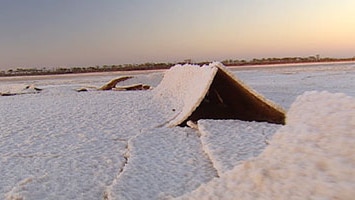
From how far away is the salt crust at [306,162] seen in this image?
3.60ft

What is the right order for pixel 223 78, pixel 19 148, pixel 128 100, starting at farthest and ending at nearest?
pixel 128 100 → pixel 223 78 → pixel 19 148

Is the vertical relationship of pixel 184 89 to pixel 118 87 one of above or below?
above

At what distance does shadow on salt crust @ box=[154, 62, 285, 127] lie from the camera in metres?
3.36

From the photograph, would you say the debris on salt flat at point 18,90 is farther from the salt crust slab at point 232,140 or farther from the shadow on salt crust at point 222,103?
the salt crust slab at point 232,140

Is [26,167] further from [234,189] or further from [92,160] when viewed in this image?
[234,189]

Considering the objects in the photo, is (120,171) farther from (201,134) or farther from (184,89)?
(184,89)

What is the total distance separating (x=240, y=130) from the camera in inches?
114

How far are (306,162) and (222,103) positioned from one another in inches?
108

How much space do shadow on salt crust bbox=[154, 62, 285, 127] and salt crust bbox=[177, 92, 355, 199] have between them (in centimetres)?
184

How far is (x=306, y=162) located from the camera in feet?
3.98

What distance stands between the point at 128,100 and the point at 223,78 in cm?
171

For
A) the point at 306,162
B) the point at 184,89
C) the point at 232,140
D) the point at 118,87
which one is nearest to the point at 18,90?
A: the point at 118,87

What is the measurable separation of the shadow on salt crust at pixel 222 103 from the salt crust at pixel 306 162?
184cm

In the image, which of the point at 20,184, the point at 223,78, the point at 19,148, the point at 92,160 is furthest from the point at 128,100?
the point at 20,184
